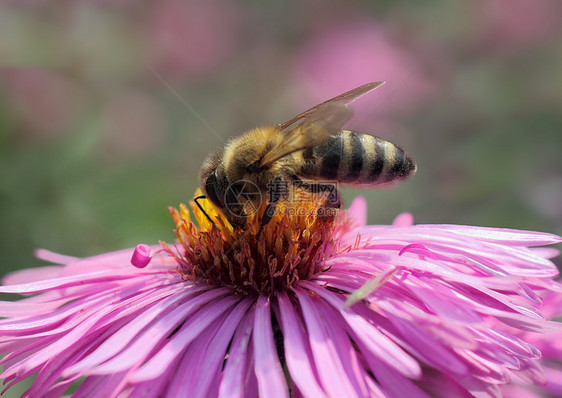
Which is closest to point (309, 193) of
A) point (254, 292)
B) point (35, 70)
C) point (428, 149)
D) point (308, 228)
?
point (308, 228)

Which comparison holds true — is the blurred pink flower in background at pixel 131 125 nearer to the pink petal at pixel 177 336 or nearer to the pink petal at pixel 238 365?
the pink petal at pixel 177 336

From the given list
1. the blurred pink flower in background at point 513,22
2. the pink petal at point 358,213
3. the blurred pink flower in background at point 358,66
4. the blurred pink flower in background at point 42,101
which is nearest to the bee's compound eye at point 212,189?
the pink petal at point 358,213

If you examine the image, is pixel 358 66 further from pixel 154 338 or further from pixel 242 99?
pixel 154 338

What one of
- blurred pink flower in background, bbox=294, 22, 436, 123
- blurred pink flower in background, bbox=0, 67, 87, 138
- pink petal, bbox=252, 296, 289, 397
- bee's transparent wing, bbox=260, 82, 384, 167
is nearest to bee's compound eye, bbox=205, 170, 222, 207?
bee's transparent wing, bbox=260, 82, 384, 167

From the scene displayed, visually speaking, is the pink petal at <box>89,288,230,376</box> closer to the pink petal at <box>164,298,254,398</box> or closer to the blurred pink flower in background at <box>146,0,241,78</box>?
the pink petal at <box>164,298,254,398</box>

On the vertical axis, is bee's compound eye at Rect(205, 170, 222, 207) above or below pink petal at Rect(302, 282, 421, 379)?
above

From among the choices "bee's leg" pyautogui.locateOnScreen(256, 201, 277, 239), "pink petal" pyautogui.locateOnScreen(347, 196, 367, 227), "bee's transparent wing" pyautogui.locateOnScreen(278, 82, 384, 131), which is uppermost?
"bee's transparent wing" pyautogui.locateOnScreen(278, 82, 384, 131)

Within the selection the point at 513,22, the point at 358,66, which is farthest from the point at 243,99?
the point at 513,22
